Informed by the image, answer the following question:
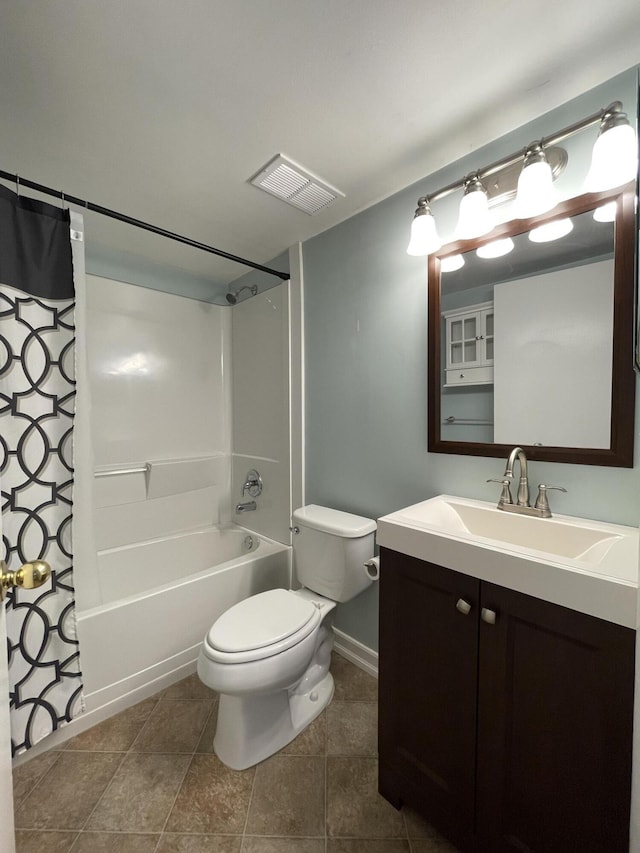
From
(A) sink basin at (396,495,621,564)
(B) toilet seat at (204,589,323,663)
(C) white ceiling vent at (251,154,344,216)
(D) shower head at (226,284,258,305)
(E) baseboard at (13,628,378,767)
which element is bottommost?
(E) baseboard at (13,628,378,767)

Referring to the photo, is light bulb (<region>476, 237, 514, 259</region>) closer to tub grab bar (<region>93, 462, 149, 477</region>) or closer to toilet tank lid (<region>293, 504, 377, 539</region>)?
toilet tank lid (<region>293, 504, 377, 539</region>)

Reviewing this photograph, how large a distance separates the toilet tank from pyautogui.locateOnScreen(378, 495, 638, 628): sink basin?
410 mm

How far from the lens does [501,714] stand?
843 mm

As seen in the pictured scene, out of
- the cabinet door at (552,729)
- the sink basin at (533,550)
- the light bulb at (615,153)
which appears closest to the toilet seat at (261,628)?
the sink basin at (533,550)

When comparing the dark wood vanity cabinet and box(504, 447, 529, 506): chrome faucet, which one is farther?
box(504, 447, 529, 506): chrome faucet

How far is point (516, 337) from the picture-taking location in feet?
4.07

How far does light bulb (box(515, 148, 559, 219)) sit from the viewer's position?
1020 mm

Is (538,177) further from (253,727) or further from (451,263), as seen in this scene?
(253,727)

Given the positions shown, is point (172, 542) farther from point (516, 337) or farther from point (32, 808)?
point (516, 337)

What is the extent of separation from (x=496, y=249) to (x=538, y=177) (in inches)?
10.4

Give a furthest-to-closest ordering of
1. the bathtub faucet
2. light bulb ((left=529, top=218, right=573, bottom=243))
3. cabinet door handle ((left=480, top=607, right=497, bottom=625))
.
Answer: the bathtub faucet → light bulb ((left=529, top=218, right=573, bottom=243)) → cabinet door handle ((left=480, top=607, right=497, bottom=625))

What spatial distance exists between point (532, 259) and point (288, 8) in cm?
99

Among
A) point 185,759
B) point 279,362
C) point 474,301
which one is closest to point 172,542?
point 185,759

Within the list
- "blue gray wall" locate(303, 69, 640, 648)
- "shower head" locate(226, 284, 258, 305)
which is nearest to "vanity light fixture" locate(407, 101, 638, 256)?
"blue gray wall" locate(303, 69, 640, 648)
